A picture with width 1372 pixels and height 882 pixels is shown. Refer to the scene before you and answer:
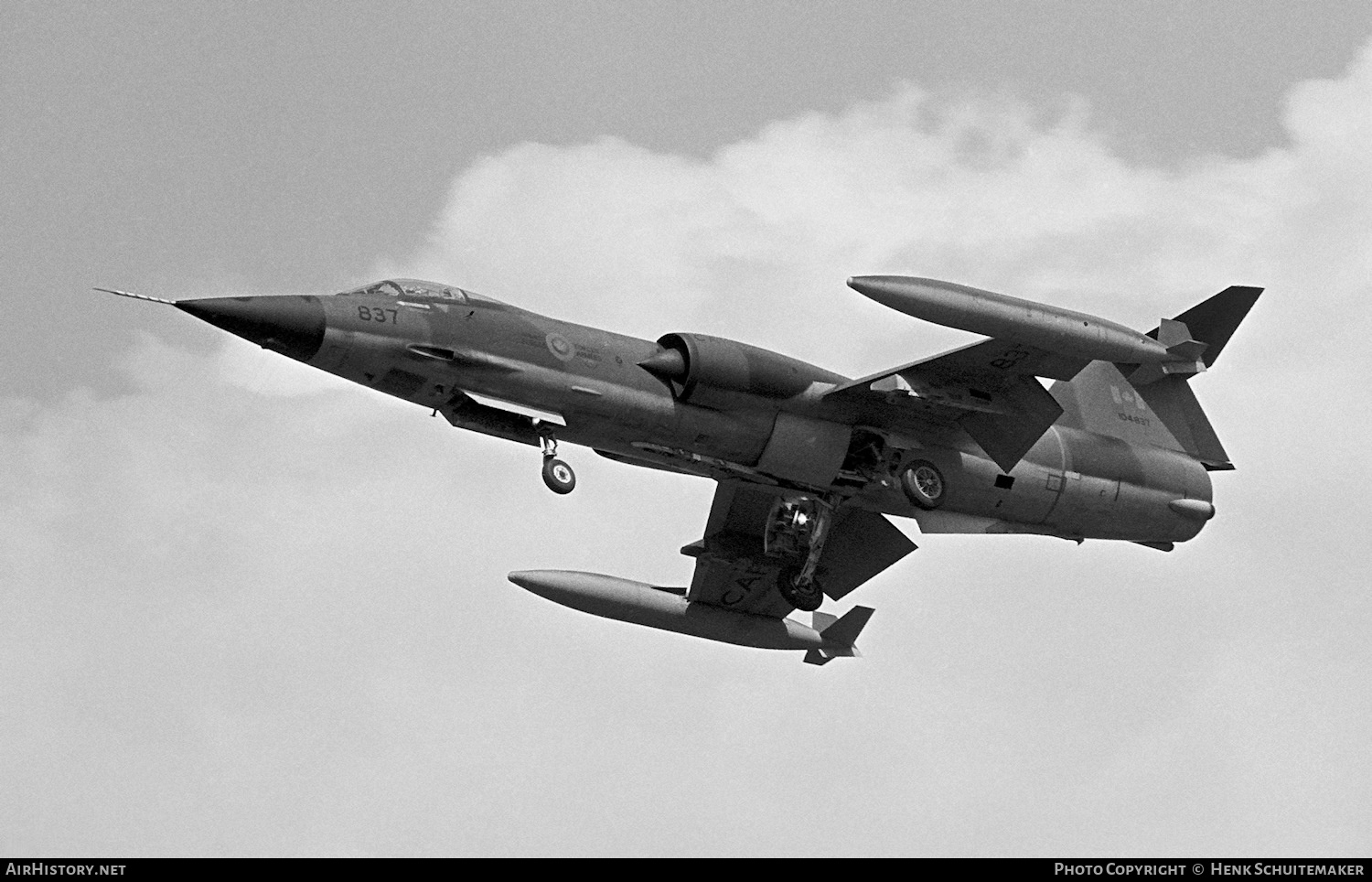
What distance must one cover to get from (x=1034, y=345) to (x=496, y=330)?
21.9 feet

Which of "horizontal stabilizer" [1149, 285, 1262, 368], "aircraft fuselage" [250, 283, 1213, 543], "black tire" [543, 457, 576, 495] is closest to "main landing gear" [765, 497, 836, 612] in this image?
"aircraft fuselage" [250, 283, 1213, 543]

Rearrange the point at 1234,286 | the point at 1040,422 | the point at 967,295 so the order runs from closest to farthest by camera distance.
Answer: the point at 967,295, the point at 1040,422, the point at 1234,286

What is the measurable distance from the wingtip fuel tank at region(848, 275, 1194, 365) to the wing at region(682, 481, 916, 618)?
6.12m

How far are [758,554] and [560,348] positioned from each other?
21.0 feet

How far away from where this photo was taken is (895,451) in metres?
27.1

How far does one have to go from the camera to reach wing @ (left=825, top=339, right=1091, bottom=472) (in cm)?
2633

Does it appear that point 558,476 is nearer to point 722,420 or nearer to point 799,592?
point 722,420

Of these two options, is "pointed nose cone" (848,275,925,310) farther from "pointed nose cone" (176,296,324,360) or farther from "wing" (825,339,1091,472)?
"pointed nose cone" (176,296,324,360)

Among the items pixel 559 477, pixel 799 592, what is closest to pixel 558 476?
pixel 559 477

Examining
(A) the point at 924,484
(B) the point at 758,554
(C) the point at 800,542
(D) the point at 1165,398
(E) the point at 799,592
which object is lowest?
(E) the point at 799,592

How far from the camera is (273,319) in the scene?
23156 mm
